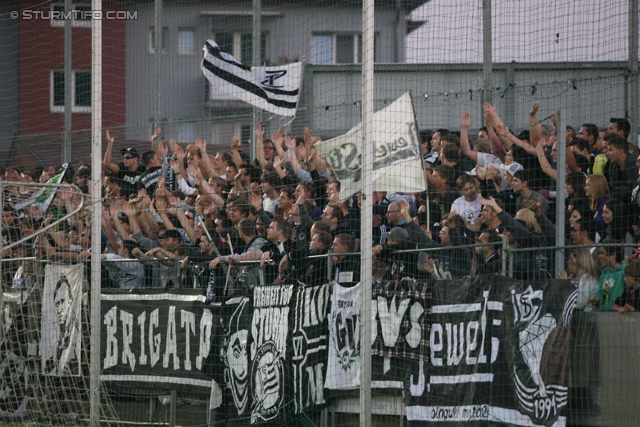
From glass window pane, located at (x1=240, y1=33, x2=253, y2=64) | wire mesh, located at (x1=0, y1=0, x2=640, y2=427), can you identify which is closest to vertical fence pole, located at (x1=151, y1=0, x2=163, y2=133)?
wire mesh, located at (x1=0, y1=0, x2=640, y2=427)

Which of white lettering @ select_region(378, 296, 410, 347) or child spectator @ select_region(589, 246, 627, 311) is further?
white lettering @ select_region(378, 296, 410, 347)

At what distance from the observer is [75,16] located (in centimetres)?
1357

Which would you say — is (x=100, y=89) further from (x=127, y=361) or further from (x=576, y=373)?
(x=576, y=373)

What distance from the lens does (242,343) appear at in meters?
9.63

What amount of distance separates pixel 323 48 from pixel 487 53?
248cm

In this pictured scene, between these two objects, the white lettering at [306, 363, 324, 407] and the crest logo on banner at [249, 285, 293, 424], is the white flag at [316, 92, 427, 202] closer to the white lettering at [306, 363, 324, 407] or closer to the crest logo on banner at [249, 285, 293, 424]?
the crest logo on banner at [249, 285, 293, 424]

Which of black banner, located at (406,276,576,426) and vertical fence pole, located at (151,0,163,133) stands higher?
vertical fence pole, located at (151,0,163,133)

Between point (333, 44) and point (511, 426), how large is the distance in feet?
16.9

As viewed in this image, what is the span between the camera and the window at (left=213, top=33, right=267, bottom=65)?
Answer: 1287 centimetres

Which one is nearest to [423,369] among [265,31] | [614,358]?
[614,358]

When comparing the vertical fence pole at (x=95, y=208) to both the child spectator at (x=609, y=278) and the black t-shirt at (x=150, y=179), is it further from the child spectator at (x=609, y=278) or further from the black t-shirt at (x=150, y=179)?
the child spectator at (x=609, y=278)

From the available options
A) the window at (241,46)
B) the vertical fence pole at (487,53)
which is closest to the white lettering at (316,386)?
the vertical fence pole at (487,53)

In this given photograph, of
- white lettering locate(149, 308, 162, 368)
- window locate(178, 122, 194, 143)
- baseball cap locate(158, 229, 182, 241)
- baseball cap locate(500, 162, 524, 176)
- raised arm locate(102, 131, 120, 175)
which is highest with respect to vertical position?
window locate(178, 122, 194, 143)

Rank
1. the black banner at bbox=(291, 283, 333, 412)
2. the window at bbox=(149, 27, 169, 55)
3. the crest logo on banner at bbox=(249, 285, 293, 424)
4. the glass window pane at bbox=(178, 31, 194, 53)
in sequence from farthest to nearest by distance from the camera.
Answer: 1. the glass window pane at bbox=(178, 31, 194, 53)
2. the window at bbox=(149, 27, 169, 55)
3. the crest logo on banner at bbox=(249, 285, 293, 424)
4. the black banner at bbox=(291, 283, 333, 412)
